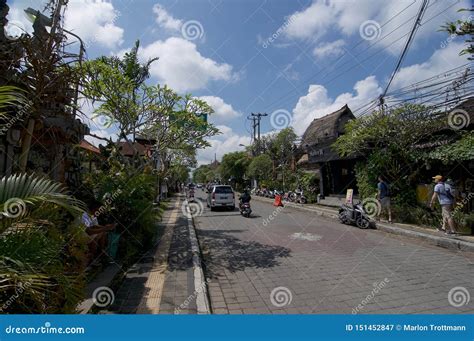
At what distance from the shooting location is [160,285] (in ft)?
16.2

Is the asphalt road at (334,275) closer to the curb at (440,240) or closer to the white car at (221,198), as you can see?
the curb at (440,240)

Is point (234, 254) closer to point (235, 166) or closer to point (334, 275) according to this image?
point (334, 275)

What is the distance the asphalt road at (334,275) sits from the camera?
4.14m

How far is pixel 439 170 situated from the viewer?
37.4 feet

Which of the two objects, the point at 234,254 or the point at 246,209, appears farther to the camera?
the point at 246,209

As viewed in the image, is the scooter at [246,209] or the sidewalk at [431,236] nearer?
the sidewalk at [431,236]

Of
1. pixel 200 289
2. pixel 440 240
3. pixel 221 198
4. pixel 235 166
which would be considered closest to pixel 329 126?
pixel 221 198

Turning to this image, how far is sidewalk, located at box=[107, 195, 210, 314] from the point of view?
4.03 m

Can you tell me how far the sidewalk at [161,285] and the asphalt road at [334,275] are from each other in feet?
1.34

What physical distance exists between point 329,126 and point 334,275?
2134cm

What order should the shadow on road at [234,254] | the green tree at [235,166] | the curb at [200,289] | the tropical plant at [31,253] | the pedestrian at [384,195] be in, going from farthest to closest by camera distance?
1. the green tree at [235,166]
2. the pedestrian at [384,195]
3. the shadow on road at [234,254]
4. the curb at [200,289]
5. the tropical plant at [31,253]

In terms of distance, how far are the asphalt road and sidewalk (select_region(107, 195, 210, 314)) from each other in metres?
0.41

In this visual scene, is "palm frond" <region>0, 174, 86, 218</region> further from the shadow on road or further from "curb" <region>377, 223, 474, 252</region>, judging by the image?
"curb" <region>377, 223, 474, 252</region>

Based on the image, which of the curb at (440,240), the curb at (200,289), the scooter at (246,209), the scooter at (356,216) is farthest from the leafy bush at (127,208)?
the curb at (440,240)
